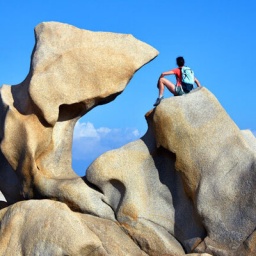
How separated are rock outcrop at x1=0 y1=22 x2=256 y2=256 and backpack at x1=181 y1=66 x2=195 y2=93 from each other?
73cm

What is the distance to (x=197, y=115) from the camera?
36.2 feet

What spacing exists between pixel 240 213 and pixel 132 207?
5.56ft

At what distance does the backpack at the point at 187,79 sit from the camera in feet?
39.1

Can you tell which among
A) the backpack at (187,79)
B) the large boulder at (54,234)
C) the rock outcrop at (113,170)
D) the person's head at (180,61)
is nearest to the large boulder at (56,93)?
the rock outcrop at (113,170)

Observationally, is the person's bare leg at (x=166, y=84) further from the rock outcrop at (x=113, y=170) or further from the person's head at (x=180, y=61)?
the rock outcrop at (x=113, y=170)

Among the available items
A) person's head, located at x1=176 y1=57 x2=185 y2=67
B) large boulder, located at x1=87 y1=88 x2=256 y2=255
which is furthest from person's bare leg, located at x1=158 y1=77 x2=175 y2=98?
large boulder, located at x1=87 y1=88 x2=256 y2=255

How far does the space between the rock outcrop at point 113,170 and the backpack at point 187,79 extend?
0.73 m

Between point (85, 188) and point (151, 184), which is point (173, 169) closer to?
point (151, 184)

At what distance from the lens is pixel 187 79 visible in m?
11.9

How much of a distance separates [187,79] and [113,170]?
1925 mm

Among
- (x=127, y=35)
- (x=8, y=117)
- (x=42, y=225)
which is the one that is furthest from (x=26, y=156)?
(x=127, y=35)

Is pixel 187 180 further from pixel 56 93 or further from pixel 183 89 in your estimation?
pixel 56 93

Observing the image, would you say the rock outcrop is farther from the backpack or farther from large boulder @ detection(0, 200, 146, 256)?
the backpack

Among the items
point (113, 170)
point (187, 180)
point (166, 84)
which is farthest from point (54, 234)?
point (166, 84)
